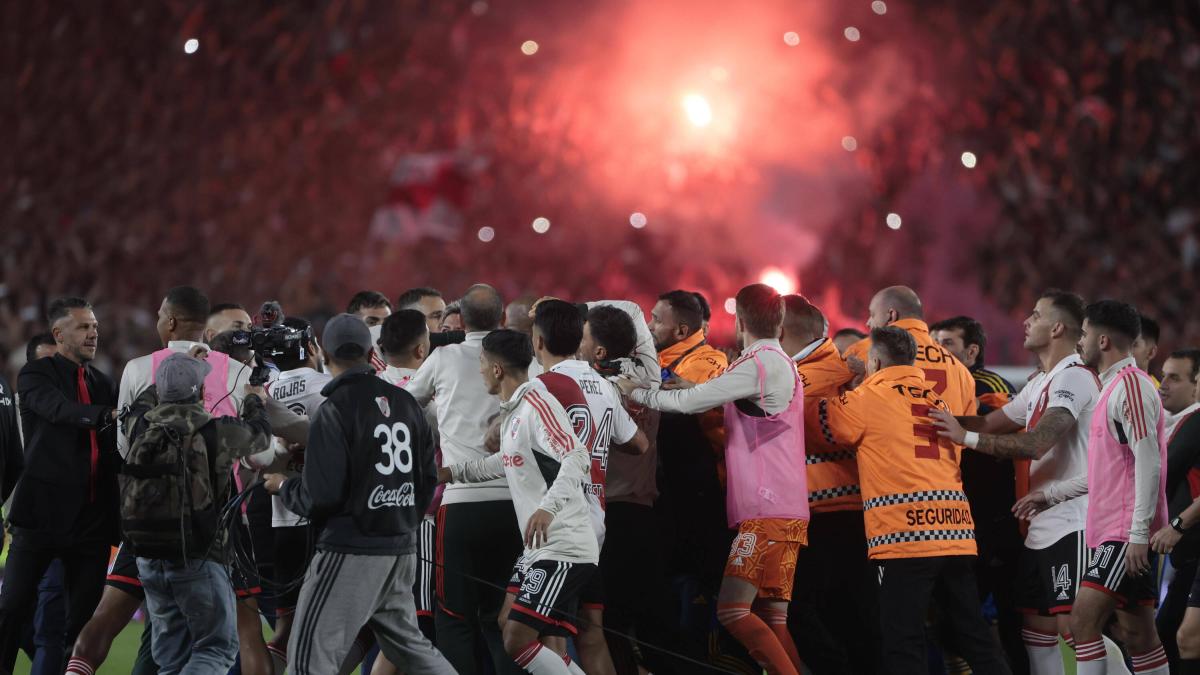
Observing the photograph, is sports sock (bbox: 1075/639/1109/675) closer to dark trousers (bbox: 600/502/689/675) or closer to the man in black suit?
dark trousers (bbox: 600/502/689/675)

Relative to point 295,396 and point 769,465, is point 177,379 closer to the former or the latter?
point 295,396

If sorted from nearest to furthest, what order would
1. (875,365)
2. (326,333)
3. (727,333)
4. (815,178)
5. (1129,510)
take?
(326,333)
(1129,510)
(875,365)
(727,333)
(815,178)

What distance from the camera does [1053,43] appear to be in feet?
69.8

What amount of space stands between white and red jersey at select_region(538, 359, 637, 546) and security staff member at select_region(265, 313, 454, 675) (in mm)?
568

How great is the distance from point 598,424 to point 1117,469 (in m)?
2.09

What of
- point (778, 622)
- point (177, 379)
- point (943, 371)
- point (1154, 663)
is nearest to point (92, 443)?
point (177, 379)

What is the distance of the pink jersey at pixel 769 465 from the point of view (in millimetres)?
5355

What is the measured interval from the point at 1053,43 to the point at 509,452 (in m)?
18.8

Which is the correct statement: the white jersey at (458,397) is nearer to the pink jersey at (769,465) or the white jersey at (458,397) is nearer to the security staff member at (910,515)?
the pink jersey at (769,465)

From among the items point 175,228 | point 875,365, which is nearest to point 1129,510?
point 875,365

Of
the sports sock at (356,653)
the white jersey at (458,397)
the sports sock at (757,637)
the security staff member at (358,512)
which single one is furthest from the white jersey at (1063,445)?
the sports sock at (356,653)

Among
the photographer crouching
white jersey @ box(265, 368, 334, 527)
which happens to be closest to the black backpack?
the photographer crouching

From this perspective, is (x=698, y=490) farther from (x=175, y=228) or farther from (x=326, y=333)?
(x=175, y=228)

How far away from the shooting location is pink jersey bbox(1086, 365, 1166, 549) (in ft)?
17.1
